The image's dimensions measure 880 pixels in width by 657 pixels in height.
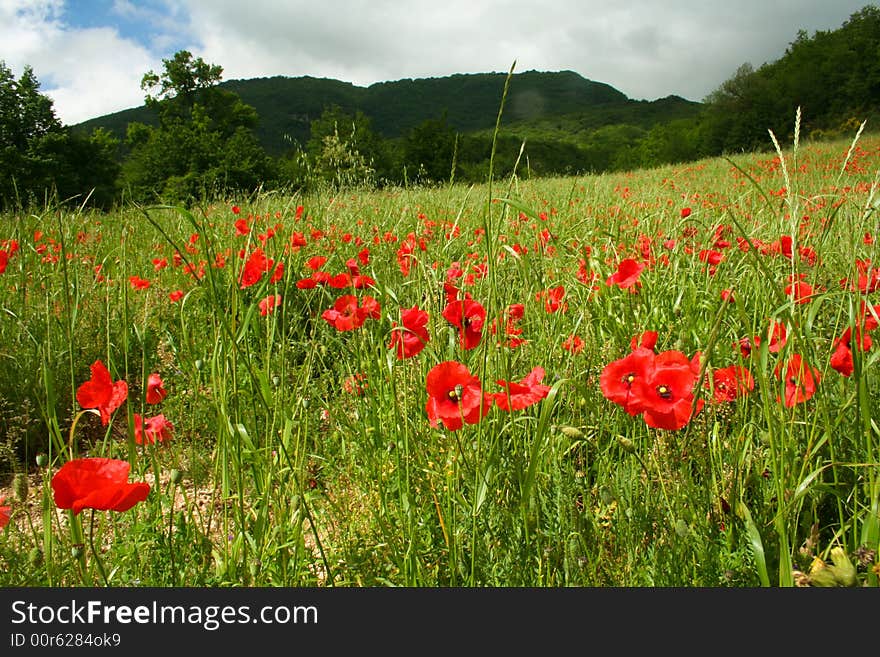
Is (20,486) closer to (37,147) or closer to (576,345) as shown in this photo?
(576,345)

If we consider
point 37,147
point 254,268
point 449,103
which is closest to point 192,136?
point 37,147

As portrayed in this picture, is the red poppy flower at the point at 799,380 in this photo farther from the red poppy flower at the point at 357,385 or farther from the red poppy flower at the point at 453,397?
the red poppy flower at the point at 357,385

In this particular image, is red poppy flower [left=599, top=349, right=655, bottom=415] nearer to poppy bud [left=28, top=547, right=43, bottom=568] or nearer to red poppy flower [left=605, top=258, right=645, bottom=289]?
red poppy flower [left=605, top=258, right=645, bottom=289]

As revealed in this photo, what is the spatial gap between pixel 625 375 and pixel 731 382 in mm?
464

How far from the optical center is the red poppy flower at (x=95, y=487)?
0.71m

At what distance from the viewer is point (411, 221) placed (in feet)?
12.5

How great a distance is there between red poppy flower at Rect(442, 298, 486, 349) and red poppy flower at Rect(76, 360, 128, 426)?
70 centimetres

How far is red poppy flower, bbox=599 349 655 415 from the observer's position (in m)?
0.92

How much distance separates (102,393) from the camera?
1100mm

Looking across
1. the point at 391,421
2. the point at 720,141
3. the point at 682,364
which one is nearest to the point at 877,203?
the point at 682,364

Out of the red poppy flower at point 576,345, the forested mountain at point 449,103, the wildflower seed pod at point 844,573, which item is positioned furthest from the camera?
the forested mountain at point 449,103

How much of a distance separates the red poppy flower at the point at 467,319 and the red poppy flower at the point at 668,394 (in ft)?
1.35

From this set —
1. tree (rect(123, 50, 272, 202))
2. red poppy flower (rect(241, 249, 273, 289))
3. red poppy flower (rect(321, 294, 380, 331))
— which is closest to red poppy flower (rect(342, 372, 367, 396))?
red poppy flower (rect(321, 294, 380, 331))

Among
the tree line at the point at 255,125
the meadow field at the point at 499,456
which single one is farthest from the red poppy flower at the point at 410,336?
the tree line at the point at 255,125
